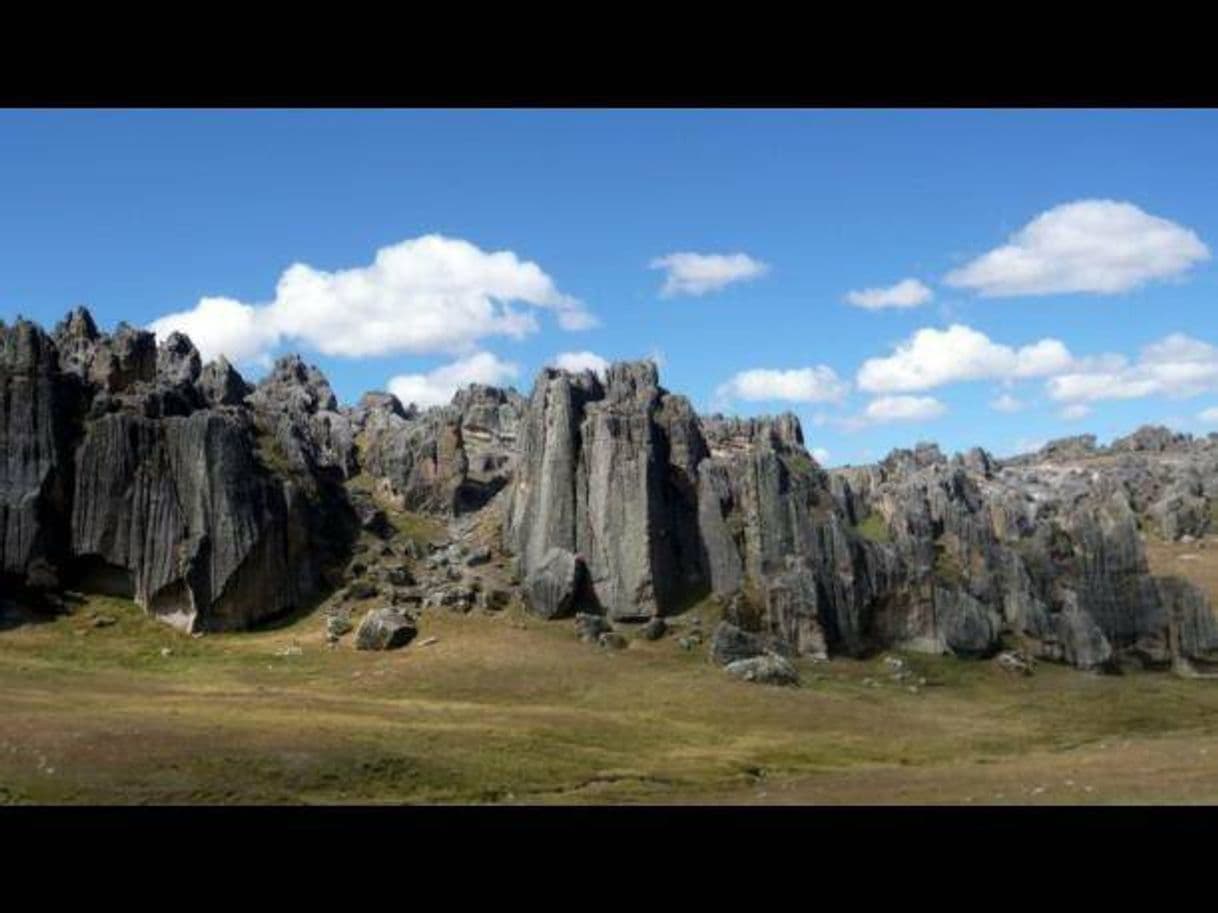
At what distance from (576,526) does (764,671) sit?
28654 mm

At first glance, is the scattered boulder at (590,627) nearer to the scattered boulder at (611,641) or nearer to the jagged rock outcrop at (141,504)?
the scattered boulder at (611,641)

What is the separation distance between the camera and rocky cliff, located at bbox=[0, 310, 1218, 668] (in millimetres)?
94562

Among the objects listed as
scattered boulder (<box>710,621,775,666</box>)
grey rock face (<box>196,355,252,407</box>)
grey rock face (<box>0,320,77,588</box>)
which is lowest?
scattered boulder (<box>710,621,775,666</box>)

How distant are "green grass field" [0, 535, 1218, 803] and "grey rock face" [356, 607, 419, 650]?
2250 millimetres

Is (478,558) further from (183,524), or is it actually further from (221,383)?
(221,383)

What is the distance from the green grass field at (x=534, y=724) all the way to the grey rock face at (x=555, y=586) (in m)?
2.16

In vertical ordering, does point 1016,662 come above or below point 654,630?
below

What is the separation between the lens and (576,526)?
342ft

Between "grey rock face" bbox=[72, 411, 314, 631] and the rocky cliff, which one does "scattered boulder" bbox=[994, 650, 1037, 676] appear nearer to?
the rocky cliff

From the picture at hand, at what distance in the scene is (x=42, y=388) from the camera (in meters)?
95.7

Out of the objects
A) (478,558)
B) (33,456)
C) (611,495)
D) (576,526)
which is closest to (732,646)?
(611,495)

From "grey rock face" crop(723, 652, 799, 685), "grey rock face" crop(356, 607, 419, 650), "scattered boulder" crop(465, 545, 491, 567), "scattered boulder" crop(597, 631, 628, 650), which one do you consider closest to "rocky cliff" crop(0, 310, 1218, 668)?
"scattered boulder" crop(465, 545, 491, 567)

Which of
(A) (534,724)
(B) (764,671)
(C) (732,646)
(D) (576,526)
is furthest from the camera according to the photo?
(D) (576,526)

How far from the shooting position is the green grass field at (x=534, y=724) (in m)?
41.3
